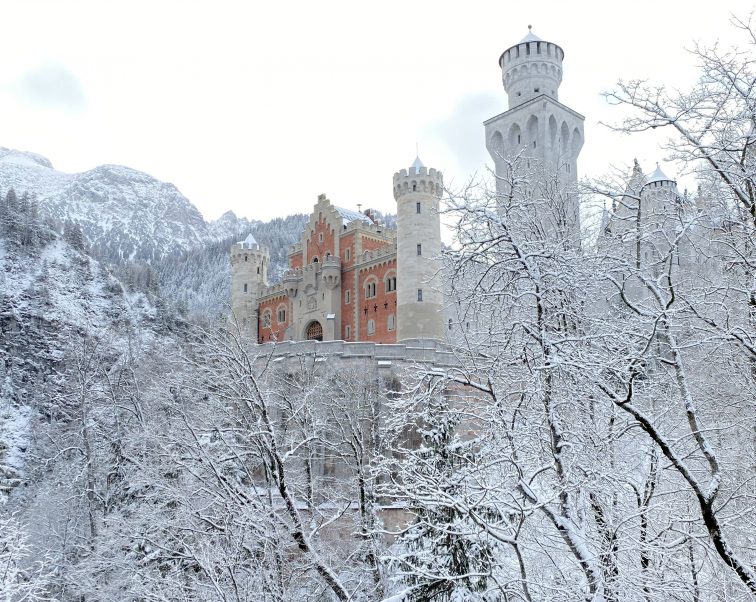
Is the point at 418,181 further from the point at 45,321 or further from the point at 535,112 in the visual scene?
the point at 45,321

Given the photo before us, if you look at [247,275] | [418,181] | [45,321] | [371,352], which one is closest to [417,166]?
[418,181]

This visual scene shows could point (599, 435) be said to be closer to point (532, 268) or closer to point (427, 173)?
point (532, 268)

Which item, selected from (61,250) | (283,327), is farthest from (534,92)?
(61,250)

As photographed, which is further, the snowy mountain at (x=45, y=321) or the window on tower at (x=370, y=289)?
the snowy mountain at (x=45, y=321)

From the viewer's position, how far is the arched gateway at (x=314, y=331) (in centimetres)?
5137

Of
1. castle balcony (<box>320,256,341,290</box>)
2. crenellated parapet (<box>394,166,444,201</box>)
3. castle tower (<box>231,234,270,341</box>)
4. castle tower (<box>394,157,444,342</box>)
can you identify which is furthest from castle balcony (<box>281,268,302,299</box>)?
crenellated parapet (<box>394,166,444,201</box>)

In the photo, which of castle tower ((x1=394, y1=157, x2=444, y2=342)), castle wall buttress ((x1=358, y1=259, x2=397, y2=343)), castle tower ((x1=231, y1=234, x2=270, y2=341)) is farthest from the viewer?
castle tower ((x1=231, y1=234, x2=270, y2=341))

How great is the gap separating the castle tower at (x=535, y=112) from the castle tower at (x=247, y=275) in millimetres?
22930

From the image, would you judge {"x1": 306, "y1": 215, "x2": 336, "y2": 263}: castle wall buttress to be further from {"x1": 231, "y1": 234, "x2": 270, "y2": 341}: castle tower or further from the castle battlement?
the castle battlement

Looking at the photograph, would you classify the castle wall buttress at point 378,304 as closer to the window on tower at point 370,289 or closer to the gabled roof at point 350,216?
the window on tower at point 370,289

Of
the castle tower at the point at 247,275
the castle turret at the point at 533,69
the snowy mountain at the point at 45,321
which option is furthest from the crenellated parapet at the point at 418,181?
the snowy mountain at the point at 45,321

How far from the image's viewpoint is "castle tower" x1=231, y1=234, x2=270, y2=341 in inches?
2293

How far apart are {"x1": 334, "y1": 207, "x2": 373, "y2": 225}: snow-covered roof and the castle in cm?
10

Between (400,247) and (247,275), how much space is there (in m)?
20.5
